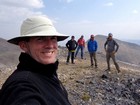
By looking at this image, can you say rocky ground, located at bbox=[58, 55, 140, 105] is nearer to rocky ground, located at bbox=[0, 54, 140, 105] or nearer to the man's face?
rocky ground, located at bbox=[0, 54, 140, 105]

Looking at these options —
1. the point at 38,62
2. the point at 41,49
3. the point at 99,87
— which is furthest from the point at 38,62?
the point at 99,87

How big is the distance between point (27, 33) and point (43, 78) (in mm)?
455

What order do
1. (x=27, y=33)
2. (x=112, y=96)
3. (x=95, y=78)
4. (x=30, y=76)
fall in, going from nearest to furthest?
1. (x=30, y=76)
2. (x=27, y=33)
3. (x=112, y=96)
4. (x=95, y=78)

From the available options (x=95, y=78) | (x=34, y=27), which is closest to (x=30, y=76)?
(x=34, y=27)

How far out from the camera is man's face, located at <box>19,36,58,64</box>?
9.40 feet

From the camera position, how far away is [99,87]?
16.5 metres

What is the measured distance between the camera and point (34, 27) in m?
2.84

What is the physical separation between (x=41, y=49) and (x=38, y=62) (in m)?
0.13

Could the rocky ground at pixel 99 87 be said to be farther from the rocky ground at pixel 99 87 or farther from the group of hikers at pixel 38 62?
the group of hikers at pixel 38 62

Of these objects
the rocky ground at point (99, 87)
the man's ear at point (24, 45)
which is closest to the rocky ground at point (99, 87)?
the rocky ground at point (99, 87)

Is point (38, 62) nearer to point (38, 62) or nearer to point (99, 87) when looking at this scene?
point (38, 62)

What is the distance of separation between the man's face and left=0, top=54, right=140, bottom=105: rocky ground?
10.7 m

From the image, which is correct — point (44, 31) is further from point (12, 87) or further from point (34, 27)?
point (12, 87)

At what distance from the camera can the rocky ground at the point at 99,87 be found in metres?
14.6
